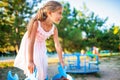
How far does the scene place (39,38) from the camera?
2402 mm

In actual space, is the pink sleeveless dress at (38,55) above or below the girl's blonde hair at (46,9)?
below

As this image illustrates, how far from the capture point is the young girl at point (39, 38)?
222cm

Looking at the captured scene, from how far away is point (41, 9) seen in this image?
2.27 metres

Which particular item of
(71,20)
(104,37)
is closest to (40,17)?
(71,20)

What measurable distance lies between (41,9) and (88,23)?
18056 millimetres

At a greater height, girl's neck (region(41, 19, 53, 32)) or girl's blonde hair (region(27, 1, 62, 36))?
girl's blonde hair (region(27, 1, 62, 36))

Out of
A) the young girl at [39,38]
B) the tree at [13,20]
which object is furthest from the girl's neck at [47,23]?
the tree at [13,20]

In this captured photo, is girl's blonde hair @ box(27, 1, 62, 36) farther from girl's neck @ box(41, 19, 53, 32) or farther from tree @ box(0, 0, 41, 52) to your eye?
tree @ box(0, 0, 41, 52)

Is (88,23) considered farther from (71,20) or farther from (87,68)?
(87,68)

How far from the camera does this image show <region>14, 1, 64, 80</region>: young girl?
2219 millimetres

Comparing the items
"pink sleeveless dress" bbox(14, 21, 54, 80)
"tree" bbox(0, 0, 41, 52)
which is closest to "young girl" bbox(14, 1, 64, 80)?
"pink sleeveless dress" bbox(14, 21, 54, 80)

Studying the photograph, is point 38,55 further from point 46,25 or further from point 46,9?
point 46,9

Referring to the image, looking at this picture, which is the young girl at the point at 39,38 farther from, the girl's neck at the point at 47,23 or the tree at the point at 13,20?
the tree at the point at 13,20

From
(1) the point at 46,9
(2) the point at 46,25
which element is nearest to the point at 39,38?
(2) the point at 46,25
